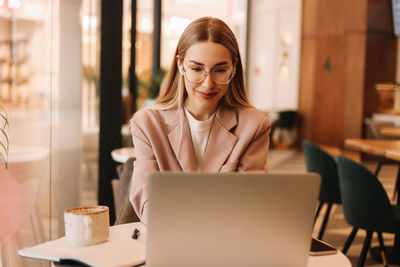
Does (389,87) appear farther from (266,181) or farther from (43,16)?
(266,181)

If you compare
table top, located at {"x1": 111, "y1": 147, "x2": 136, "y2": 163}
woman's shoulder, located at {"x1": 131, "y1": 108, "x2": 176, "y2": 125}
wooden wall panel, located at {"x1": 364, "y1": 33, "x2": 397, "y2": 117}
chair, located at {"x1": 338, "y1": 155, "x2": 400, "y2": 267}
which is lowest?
chair, located at {"x1": 338, "y1": 155, "x2": 400, "y2": 267}

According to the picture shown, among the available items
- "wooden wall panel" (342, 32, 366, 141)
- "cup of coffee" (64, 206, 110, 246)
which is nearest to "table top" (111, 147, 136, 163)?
"cup of coffee" (64, 206, 110, 246)

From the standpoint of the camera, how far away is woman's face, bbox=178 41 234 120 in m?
1.61

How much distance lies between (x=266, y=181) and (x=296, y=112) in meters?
10.7

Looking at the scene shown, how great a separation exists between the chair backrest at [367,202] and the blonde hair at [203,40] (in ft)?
4.37

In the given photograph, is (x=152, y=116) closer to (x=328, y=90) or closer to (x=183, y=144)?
(x=183, y=144)

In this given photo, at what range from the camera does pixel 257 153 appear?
1.73 meters

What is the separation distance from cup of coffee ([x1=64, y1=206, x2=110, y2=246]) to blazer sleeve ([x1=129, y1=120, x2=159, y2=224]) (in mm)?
248

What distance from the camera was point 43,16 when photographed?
9.64 feet

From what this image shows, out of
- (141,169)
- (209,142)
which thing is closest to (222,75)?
(209,142)

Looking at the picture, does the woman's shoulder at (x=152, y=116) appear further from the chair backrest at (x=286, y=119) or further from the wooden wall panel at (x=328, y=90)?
the chair backrest at (x=286, y=119)

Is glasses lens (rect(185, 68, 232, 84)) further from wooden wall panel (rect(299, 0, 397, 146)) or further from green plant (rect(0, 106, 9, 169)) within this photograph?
wooden wall panel (rect(299, 0, 397, 146))

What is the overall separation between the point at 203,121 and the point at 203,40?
294mm

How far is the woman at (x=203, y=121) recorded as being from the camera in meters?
1.63
